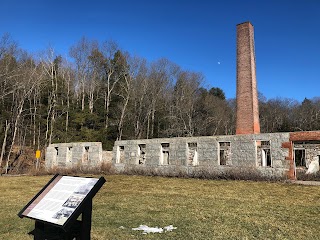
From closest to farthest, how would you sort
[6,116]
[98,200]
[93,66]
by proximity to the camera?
[98,200]
[6,116]
[93,66]

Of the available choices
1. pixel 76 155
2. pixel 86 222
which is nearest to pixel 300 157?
pixel 76 155

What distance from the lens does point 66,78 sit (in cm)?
3838

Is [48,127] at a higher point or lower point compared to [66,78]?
lower

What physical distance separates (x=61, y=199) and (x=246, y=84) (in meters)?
21.4

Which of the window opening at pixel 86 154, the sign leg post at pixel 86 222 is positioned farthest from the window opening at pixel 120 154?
the sign leg post at pixel 86 222

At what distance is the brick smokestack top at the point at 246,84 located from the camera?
2228cm

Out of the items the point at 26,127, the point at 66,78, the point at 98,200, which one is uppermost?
the point at 66,78

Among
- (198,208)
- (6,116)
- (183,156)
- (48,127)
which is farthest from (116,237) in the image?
(48,127)

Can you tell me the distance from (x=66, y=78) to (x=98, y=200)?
31.4 metres

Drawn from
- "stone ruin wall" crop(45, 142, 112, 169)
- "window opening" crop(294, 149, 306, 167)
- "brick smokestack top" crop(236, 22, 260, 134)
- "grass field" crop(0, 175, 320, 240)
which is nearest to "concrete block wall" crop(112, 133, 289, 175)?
"stone ruin wall" crop(45, 142, 112, 169)

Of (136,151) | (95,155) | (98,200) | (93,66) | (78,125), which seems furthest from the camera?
(93,66)

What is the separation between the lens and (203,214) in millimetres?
7535

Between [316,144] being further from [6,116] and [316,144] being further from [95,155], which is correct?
[6,116]

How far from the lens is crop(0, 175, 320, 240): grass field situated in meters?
5.80
